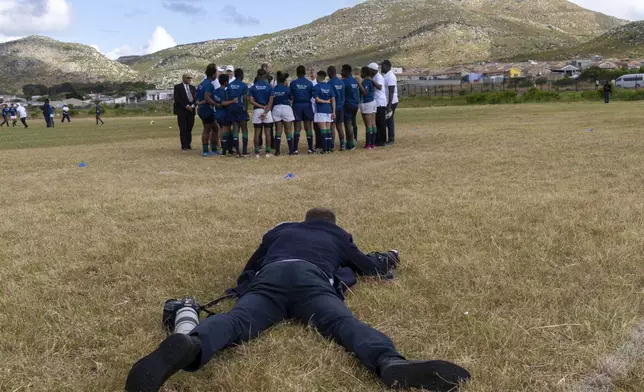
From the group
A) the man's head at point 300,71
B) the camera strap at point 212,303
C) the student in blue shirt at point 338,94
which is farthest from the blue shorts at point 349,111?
the camera strap at point 212,303

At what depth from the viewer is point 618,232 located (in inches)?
198

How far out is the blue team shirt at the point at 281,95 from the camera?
12.5m

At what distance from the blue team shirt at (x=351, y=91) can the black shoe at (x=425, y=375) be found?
36.6 ft

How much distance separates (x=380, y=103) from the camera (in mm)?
13797

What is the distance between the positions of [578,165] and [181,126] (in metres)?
10.1

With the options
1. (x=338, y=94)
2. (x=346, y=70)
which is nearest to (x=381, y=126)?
(x=338, y=94)

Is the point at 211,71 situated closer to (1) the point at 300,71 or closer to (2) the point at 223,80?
(2) the point at 223,80

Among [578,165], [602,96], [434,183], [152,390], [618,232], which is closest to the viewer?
[152,390]

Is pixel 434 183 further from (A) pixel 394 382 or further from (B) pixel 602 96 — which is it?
(B) pixel 602 96

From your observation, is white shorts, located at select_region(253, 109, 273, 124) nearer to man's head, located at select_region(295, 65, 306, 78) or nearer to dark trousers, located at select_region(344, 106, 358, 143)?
man's head, located at select_region(295, 65, 306, 78)

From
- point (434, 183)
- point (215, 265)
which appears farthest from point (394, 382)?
point (434, 183)

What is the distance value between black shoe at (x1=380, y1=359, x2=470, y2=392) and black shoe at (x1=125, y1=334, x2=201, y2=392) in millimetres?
936

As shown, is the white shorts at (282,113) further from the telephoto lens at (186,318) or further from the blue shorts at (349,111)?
the telephoto lens at (186,318)

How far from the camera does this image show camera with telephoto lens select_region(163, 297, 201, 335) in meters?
3.20
